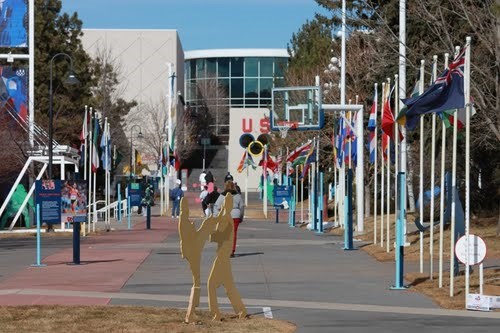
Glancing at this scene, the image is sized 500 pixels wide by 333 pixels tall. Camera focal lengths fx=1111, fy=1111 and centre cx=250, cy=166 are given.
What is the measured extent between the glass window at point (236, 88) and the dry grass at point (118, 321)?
112 m

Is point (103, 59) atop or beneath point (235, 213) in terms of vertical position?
atop

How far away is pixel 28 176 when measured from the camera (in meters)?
48.0

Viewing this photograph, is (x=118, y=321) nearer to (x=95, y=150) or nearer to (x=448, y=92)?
(x=448, y=92)

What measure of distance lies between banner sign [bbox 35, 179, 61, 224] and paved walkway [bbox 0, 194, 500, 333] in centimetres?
106

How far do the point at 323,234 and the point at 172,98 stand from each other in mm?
34015

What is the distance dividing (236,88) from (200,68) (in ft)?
18.9

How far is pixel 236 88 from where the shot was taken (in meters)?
127

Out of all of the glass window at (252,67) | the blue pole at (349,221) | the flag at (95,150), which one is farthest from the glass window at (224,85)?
the blue pole at (349,221)

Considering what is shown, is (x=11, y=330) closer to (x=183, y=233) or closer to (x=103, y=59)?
(x=183, y=233)

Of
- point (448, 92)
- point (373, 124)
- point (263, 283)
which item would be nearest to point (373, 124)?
point (373, 124)

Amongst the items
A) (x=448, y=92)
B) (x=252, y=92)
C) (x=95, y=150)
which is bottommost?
(x=95, y=150)

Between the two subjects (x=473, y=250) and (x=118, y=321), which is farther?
(x=473, y=250)

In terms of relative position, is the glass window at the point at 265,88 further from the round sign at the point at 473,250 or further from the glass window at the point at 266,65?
the round sign at the point at 473,250

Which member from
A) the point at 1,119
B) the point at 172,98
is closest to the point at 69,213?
the point at 1,119
